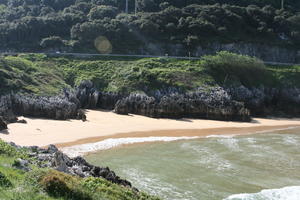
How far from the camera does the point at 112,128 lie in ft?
130

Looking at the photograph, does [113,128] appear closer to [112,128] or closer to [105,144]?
[112,128]

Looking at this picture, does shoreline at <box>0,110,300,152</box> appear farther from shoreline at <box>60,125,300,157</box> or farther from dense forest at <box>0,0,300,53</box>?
dense forest at <box>0,0,300,53</box>

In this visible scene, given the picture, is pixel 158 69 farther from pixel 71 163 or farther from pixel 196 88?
pixel 71 163

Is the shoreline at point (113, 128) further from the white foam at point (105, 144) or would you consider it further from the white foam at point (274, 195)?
the white foam at point (274, 195)

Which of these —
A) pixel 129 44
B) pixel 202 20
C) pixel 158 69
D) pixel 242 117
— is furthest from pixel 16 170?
pixel 202 20

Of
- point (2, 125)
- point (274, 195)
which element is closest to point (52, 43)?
point (2, 125)

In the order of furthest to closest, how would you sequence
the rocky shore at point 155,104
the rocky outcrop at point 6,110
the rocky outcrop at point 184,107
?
the rocky outcrop at point 184,107
the rocky shore at point 155,104
the rocky outcrop at point 6,110

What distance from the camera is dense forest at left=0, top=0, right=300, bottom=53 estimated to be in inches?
2667

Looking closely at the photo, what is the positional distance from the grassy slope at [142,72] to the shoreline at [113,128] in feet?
23.8

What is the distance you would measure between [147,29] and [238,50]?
16.5 metres

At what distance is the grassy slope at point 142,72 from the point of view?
51094mm

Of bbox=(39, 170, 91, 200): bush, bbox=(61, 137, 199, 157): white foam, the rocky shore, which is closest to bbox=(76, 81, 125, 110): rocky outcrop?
the rocky shore

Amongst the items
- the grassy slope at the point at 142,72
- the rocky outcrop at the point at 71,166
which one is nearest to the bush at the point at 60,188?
the rocky outcrop at the point at 71,166

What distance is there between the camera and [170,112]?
4681cm
